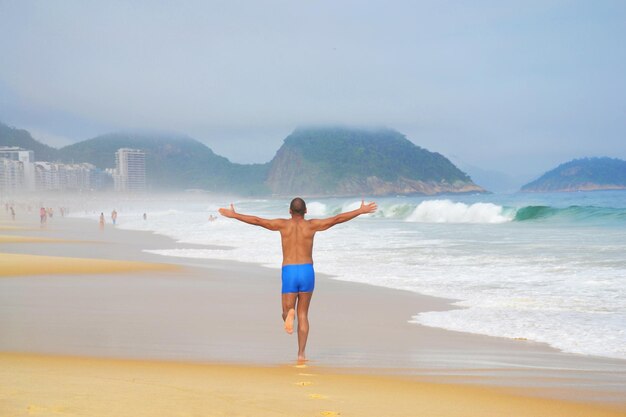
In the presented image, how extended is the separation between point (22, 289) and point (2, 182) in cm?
18697

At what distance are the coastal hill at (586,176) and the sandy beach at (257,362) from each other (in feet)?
591

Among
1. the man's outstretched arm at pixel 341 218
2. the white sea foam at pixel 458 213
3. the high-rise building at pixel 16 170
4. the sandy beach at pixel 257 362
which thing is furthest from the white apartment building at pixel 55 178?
the man's outstretched arm at pixel 341 218

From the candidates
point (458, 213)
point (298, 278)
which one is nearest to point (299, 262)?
point (298, 278)

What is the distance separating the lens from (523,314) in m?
11.0

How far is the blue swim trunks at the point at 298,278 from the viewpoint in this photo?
731 cm

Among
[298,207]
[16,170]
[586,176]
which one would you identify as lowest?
[298,207]

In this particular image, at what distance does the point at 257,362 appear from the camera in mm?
7293

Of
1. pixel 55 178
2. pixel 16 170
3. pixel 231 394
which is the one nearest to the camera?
pixel 231 394

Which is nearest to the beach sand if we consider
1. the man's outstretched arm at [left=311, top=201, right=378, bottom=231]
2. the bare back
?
the bare back

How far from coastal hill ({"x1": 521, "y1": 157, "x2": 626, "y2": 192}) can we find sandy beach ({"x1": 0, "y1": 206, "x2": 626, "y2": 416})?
7088 inches

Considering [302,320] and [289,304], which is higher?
[289,304]

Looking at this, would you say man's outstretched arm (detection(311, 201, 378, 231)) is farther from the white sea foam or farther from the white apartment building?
the white apartment building

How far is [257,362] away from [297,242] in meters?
1.29

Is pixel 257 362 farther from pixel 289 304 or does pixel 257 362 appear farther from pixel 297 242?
pixel 297 242
